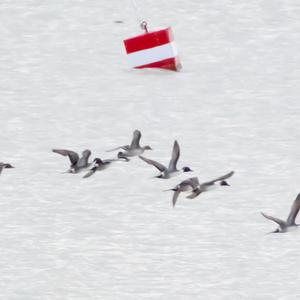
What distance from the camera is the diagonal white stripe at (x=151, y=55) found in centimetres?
2261

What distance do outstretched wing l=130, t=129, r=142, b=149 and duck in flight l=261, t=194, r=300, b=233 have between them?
2809mm

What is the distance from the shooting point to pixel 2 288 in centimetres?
1458

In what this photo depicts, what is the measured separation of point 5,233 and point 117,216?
118 centimetres

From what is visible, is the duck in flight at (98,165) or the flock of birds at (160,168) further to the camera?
the duck in flight at (98,165)

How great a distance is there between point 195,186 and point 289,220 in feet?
4.99

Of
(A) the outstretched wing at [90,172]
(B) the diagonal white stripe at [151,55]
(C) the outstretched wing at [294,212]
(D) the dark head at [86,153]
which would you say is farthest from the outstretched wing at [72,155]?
(B) the diagonal white stripe at [151,55]

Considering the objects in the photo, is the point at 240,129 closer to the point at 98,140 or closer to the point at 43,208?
the point at 98,140

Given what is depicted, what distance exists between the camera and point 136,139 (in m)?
18.9

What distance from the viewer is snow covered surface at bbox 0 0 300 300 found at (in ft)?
49.2

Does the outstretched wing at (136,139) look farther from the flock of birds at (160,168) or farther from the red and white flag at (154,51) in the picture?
the red and white flag at (154,51)

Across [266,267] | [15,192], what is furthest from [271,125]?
[266,267]

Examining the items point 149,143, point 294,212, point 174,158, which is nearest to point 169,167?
point 174,158

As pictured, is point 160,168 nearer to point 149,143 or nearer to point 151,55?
point 149,143

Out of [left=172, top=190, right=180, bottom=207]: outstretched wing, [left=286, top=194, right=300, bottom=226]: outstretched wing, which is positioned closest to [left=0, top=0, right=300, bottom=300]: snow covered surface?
[left=172, top=190, right=180, bottom=207]: outstretched wing
